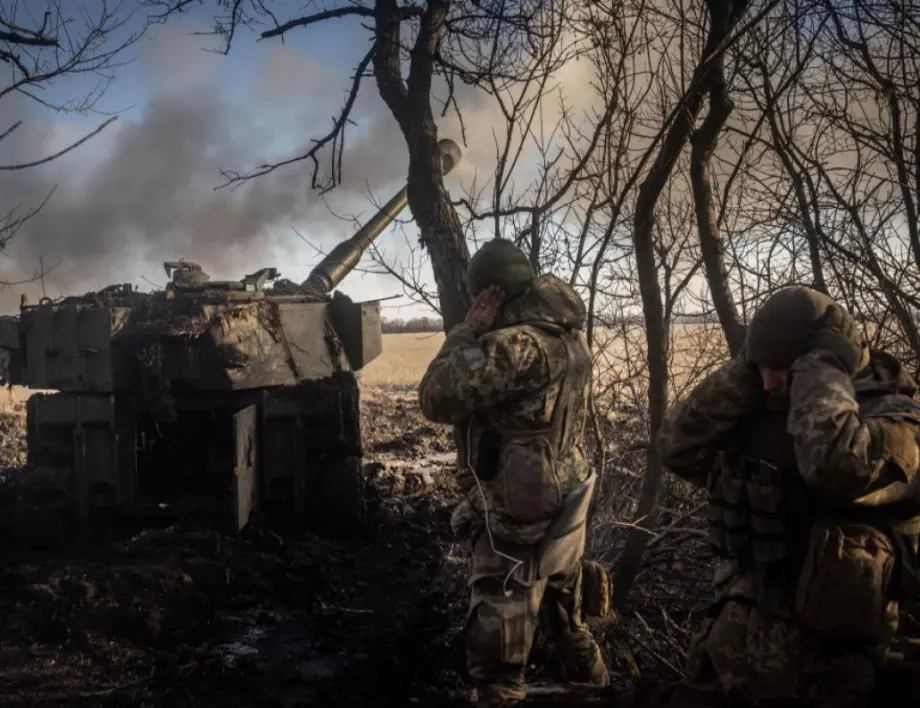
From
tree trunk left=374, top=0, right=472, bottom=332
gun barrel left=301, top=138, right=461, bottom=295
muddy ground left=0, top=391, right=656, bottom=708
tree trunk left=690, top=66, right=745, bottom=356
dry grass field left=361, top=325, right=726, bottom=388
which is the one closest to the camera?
tree trunk left=690, top=66, right=745, bottom=356

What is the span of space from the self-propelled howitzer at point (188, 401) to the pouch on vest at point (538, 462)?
389 centimetres

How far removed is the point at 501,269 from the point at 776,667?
5.80 feet

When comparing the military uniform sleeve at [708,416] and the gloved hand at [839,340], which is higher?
the gloved hand at [839,340]

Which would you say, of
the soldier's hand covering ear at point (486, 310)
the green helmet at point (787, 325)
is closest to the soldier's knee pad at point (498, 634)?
the soldier's hand covering ear at point (486, 310)

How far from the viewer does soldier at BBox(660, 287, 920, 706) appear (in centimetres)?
217

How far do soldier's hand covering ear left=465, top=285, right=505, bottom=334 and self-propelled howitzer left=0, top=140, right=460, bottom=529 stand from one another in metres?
3.86

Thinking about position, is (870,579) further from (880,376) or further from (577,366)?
(577,366)

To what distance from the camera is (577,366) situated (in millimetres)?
3643

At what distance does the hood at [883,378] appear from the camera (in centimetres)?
240

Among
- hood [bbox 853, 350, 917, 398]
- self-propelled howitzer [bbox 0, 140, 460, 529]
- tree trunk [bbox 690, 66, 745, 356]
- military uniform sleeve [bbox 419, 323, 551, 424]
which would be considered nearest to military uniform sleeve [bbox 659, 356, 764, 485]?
hood [bbox 853, 350, 917, 398]

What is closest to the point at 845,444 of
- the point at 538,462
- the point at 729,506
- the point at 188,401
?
the point at 729,506

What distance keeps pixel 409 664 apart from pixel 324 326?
425cm

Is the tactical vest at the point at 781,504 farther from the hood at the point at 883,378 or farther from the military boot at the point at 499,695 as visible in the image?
the military boot at the point at 499,695

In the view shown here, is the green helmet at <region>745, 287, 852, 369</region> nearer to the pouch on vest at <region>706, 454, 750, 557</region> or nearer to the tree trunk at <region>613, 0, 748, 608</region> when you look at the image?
the pouch on vest at <region>706, 454, 750, 557</region>
